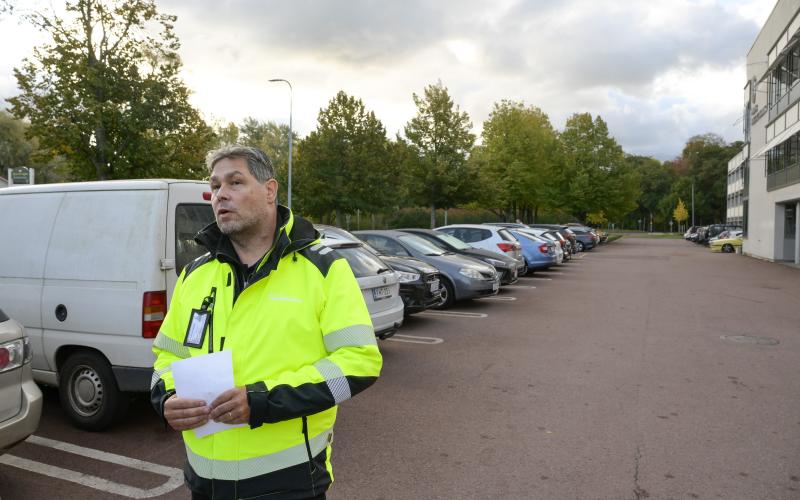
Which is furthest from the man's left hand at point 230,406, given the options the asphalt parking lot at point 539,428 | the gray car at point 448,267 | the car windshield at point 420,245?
the car windshield at point 420,245

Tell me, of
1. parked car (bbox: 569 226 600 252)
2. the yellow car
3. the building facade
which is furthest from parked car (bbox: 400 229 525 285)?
the yellow car

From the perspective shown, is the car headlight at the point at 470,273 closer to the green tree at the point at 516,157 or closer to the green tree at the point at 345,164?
the green tree at the point at 345,164

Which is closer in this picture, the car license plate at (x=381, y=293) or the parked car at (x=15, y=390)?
the parked car at (x=15, y=390)

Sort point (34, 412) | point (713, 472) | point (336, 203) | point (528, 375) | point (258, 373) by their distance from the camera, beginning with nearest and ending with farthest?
point (258, 373) < point (34, 412) < point (713, 472) < point (528, 375) < point (336, 203)

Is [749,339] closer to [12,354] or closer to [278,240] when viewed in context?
[278,240]

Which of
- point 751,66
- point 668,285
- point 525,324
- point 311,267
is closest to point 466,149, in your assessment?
point 751,66

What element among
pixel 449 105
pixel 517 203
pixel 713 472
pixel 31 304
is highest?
pixel 449 105

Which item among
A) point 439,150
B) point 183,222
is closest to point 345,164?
point 439,150

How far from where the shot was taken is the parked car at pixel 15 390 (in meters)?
3.61

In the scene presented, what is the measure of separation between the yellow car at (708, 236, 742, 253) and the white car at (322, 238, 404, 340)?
37162 millimetres

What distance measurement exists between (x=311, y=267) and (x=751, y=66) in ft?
138

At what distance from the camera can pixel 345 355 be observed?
6.56 feet

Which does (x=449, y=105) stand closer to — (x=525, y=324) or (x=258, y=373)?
(x=525, y=324)

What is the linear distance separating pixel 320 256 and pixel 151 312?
287cm
